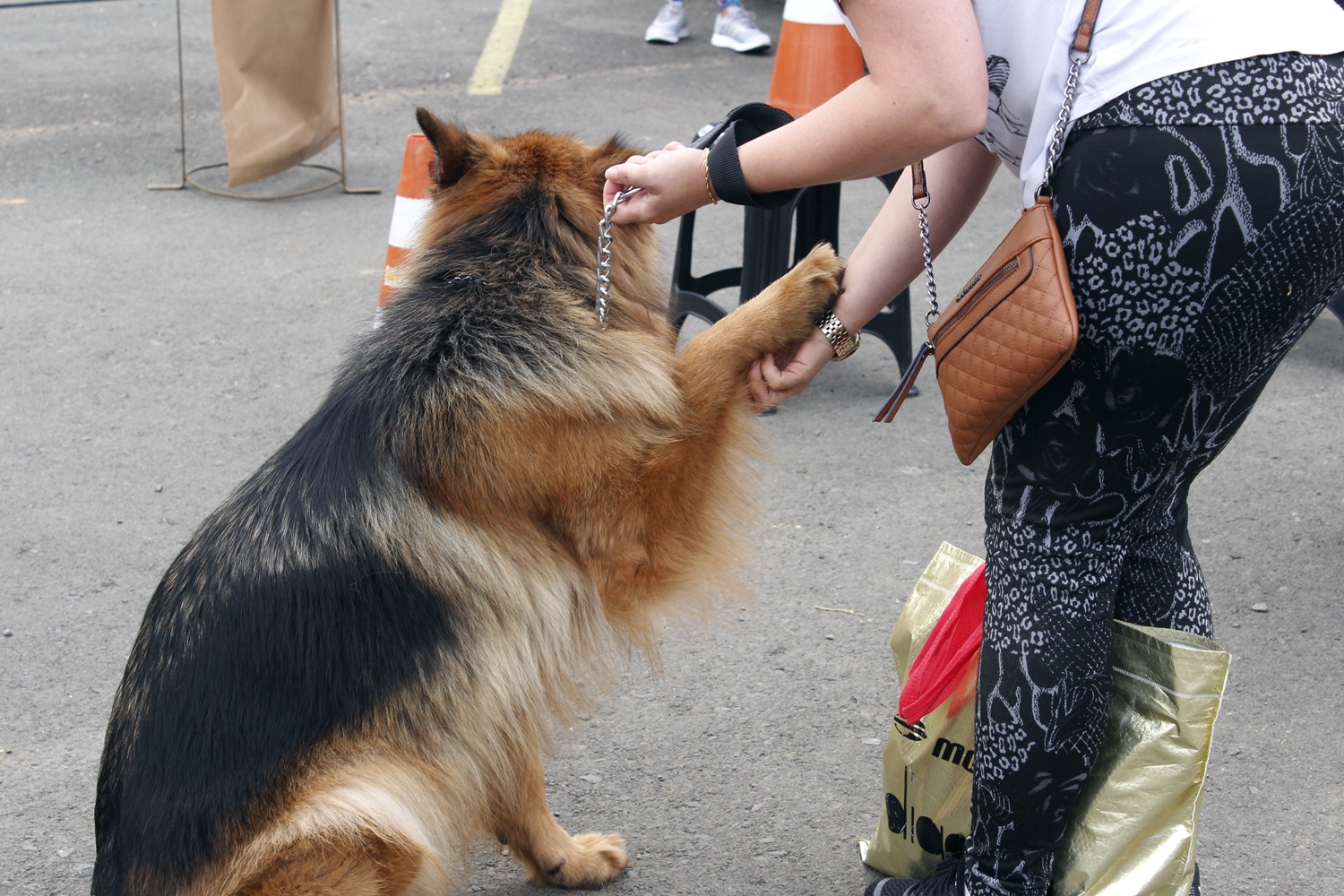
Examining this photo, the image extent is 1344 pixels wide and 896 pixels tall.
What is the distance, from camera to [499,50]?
910 cm

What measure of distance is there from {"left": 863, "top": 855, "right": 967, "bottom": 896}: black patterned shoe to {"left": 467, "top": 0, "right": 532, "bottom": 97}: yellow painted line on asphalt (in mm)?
6890

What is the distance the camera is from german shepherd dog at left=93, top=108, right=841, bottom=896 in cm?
199

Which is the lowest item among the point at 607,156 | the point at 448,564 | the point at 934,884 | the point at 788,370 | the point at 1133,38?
the point at 934,884

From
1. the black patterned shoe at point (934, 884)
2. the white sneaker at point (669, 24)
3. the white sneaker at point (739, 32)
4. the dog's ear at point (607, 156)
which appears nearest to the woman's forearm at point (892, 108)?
the dog's ear at point (607, 156)

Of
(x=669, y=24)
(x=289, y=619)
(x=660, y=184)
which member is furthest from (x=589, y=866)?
(x=669, y=24)

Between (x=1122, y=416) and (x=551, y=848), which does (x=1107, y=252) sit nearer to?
(x=1122, y=416)

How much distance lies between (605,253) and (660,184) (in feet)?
0.84

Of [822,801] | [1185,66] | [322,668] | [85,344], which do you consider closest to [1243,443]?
[822,801]

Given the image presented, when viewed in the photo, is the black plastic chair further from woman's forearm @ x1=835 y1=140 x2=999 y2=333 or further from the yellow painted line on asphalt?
the yellow painted line on asphalt

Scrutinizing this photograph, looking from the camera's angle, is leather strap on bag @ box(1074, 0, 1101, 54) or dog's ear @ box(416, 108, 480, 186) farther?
dog's ear @ box(416, 108, 480, 186)

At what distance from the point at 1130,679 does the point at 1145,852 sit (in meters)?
0.31

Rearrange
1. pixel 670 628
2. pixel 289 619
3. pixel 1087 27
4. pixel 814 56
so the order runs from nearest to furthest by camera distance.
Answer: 1. pixel 1087 27
2. pixel 289 619
3. pixel 670 628
4. pixel 814 56

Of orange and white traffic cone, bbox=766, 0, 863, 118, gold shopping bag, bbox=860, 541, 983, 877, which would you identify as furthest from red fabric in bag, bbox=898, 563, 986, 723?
orange and white traffic cone, bbox=766, 0, 863, 118

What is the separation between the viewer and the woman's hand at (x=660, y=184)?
2.02m
